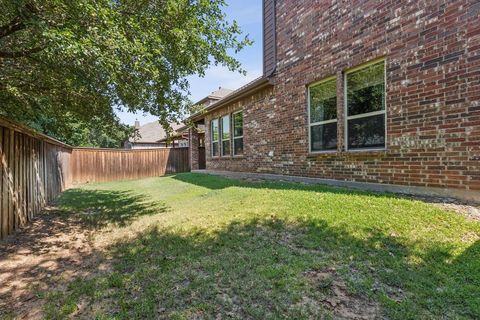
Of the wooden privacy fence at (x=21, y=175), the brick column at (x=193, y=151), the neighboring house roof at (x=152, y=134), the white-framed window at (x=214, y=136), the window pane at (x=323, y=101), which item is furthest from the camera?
the neighboring house roof at (x=152, y=134)

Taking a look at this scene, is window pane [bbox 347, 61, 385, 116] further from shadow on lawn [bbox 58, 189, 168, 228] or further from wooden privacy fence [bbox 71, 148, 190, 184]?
wooden privacy fence [bbox 71, 148, 190, 184]

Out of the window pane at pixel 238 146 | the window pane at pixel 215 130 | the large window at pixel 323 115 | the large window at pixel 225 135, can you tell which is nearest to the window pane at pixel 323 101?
the large window at pixel 323 115

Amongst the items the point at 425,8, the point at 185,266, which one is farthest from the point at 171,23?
the point at 425,8

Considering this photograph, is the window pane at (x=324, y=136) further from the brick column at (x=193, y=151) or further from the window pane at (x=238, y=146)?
the brick column at (x=193, y=151)

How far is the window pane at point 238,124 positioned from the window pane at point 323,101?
3.89 m

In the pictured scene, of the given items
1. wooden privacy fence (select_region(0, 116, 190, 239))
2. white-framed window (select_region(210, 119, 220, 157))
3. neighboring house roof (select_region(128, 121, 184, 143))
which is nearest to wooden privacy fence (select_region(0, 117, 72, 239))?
wooden privacy fence (select_region(0, 116, 190, 239))

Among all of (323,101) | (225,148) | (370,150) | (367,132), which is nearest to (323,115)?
(323,101)

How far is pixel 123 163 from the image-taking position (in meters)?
16.4

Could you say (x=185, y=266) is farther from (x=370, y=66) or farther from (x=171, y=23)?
(x=370, y=66)

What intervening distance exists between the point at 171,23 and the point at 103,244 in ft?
13.0

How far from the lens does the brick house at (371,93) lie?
4.43m

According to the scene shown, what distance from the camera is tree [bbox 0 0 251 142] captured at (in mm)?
3445

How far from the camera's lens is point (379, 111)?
5680mm

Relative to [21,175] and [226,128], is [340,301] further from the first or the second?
[226,128]
